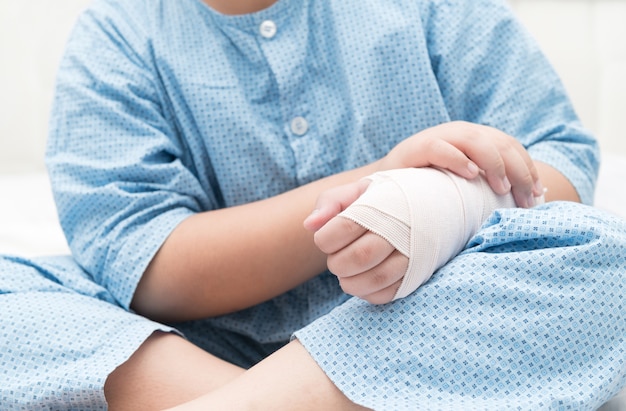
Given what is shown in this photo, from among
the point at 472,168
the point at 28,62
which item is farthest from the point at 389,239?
the point at 28,62

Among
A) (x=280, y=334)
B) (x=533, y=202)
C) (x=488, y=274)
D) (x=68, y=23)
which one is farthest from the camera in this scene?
(x=68, y=23)

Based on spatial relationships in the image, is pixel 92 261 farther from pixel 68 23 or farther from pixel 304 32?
pixel 68 23

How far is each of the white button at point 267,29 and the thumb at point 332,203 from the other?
30cm

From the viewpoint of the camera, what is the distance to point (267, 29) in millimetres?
926

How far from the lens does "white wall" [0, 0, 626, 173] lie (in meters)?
1.53

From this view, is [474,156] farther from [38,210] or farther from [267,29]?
[38,210]

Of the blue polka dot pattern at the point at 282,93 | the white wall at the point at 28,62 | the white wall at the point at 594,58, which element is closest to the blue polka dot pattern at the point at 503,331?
the blue polka dot pattern at the point at 282,93

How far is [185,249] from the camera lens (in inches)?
32.0

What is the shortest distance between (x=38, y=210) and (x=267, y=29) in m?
0.58

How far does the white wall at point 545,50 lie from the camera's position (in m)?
1.53

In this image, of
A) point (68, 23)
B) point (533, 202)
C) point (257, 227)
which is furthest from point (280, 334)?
point (68, 23)

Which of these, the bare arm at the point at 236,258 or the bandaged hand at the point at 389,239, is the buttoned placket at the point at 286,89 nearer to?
the bare arm at the point at 236,258

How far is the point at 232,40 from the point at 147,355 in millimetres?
384

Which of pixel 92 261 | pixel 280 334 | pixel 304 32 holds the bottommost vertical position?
pixel 280 334
